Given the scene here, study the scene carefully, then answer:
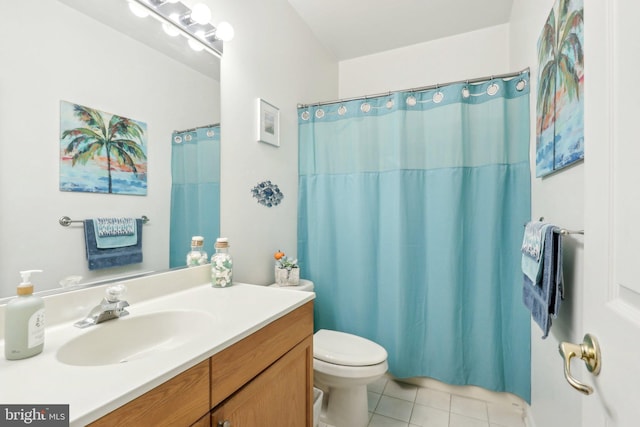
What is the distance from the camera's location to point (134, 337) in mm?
916

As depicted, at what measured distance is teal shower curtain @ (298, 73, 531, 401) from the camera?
5.42 ft

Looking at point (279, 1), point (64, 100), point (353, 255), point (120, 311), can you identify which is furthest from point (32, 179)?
point (279, 1)

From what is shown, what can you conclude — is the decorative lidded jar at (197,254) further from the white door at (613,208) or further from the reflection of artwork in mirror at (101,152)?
the white door at (613,208)

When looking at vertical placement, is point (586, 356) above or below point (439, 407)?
above

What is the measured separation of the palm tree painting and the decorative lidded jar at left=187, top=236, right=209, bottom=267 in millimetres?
1474

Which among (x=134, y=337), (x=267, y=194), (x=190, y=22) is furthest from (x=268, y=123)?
(x=134, y=337)

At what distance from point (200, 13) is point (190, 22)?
3.0 inches

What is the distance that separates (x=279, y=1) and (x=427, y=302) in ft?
7.11

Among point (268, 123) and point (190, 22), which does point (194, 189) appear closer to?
point (268, 123)

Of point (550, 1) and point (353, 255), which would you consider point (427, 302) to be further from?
point (550, 1)

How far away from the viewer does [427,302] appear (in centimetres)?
181

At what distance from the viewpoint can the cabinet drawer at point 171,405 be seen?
1.77 feet

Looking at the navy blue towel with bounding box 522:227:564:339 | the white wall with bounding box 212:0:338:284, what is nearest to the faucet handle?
the white wall with bounding box 212:0:338:284

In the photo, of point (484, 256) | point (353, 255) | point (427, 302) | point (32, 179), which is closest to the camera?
point (32, 179)
